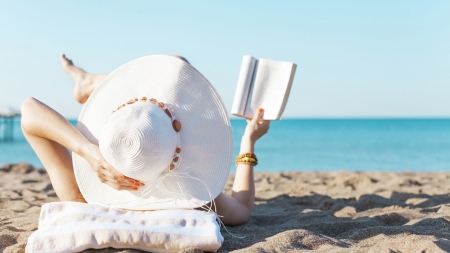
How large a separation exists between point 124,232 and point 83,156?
1.75ft

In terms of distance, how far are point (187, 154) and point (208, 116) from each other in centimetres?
24

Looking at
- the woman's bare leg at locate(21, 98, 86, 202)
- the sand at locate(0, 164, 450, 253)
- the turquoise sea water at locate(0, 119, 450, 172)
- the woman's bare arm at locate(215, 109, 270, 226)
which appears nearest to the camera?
the sand at locate(0, 164, 450, 253)

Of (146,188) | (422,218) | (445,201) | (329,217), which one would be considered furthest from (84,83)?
(445,201)

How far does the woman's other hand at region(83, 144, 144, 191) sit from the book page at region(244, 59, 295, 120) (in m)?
1.00

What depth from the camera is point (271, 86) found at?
2.84 m

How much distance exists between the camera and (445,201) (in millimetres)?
3617

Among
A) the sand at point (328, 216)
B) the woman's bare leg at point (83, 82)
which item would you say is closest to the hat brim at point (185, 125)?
the sand at point (328, 216)

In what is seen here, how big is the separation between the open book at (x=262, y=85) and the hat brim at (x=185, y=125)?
0.53 metres

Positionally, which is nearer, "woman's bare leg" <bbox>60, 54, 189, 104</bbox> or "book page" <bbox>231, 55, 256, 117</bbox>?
"book page" <bbox>231, 55, 256, 117</bbox>

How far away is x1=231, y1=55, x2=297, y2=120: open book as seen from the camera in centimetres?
282

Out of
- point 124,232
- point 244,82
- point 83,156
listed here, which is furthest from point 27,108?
point 244,82

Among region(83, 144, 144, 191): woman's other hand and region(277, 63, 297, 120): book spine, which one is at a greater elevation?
region(277, 63, 297, 120): book spine

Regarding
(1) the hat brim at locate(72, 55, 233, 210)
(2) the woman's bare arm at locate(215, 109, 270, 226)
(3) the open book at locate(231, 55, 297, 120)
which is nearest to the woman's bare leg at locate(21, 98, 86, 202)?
(1) the hat brim at locate(72, 55, 233, 210)

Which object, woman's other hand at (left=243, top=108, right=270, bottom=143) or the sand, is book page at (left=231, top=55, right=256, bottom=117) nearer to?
woman's other hand at (left=243, top=108, right=270, bottom=143)
